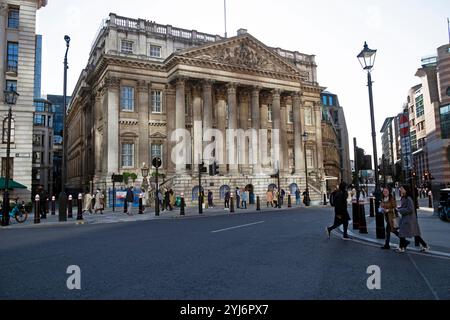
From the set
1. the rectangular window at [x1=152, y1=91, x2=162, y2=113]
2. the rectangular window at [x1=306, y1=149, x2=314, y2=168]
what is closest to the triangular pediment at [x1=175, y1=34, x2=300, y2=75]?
the rectangular window at [x1=152, y1=91, x2=162, y2=113]

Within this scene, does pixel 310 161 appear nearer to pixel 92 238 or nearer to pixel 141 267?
pixel 92 238

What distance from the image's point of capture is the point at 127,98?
37094 millimetres

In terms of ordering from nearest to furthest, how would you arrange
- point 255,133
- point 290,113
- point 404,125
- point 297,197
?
point 404,125 < point 297,197 < point 255,133 < point 290,113

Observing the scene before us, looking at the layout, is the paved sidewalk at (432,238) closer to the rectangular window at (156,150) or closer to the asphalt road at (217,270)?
the asphalt road at (217,270)

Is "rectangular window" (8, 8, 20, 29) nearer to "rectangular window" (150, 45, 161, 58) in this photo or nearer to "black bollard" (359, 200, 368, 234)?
"rectangular window" (150, 45, 161, 58)

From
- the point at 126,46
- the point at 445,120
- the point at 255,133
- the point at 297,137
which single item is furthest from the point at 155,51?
the point at 445,120

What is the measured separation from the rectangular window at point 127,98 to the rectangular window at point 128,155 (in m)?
→ 3.74

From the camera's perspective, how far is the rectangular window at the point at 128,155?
120 feet

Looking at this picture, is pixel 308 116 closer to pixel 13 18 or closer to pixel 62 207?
pixel 13 18

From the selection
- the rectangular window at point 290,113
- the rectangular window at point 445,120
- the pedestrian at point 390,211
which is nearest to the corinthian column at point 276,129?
the rectangular window at point 290,113

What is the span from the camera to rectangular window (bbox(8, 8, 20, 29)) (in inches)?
1177

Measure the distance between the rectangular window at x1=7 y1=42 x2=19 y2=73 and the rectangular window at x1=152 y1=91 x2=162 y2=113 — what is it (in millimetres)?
12917

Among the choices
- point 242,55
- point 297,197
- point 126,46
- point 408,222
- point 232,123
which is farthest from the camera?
point 242,55

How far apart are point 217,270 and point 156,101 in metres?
33.8
